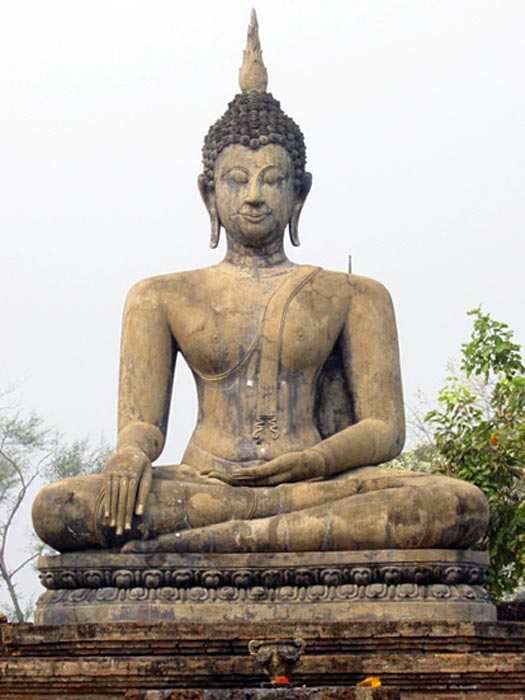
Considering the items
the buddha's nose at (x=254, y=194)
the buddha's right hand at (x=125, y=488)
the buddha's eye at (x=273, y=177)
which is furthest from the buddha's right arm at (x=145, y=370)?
the buddha's eye at (x=273, y=177)

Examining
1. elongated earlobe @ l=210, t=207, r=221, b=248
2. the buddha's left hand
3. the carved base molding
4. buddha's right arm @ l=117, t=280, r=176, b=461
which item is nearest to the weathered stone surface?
the carved base molding

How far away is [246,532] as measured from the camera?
13078 mm

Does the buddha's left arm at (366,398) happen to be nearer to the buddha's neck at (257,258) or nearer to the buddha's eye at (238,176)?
the buddha's neck at (257,258)

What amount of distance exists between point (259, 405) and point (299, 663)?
151 inches

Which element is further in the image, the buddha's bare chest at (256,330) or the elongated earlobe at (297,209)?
the elongated earlobe at (297,209)

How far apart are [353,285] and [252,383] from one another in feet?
3.76

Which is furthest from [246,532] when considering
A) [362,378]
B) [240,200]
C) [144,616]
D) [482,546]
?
[482,546]

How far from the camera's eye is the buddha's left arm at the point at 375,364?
14.1 metres

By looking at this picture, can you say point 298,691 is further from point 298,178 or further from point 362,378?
point 298,178

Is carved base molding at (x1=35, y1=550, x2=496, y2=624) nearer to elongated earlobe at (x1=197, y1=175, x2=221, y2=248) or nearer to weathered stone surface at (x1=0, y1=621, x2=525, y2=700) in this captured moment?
weathered stone surface at (x1=0, y1=621, x2=525, y2=700)

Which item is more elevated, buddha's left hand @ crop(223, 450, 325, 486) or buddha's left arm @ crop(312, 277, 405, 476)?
buddha's left arm @ crop(312, 277, 405, 476)

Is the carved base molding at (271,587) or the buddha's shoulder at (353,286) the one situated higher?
the buddha's shoulder at (353,286)

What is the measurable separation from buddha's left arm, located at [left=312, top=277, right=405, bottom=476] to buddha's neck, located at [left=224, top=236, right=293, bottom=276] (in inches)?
25.5

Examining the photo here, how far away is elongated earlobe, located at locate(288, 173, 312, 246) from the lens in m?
14.8
